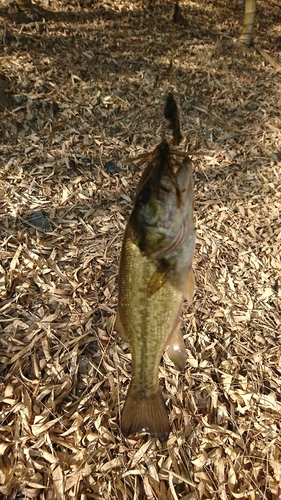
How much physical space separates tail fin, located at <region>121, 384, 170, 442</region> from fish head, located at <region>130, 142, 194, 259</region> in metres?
0.75

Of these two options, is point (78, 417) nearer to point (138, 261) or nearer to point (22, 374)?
point (22, 374)

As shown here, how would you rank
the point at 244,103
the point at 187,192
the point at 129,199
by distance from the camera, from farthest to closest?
the point at 244,103
the point at 129,199
the point at 187,192

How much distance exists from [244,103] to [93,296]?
465cm

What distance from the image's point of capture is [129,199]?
4426 mm

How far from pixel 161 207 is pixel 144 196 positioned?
0.08 meters

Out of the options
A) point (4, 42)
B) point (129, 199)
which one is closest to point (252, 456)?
point (129, 199)

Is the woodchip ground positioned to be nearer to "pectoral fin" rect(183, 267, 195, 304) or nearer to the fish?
the fish

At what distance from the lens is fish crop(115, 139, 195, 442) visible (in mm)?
1407

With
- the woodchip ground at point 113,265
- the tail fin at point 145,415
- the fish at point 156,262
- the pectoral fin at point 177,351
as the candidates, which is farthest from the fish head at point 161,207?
the tail fin at point 145,415

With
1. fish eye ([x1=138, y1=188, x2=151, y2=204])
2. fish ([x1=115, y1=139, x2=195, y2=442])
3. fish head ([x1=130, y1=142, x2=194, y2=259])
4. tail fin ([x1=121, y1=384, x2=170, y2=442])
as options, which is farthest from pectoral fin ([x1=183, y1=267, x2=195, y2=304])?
tail fin ([x1=121, y1=384, x2=170, y2=442])

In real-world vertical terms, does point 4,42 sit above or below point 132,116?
above

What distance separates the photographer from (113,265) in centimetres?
370

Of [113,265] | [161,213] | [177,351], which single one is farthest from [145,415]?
[113,265]

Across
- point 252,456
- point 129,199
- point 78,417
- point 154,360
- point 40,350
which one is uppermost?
point 154,360
